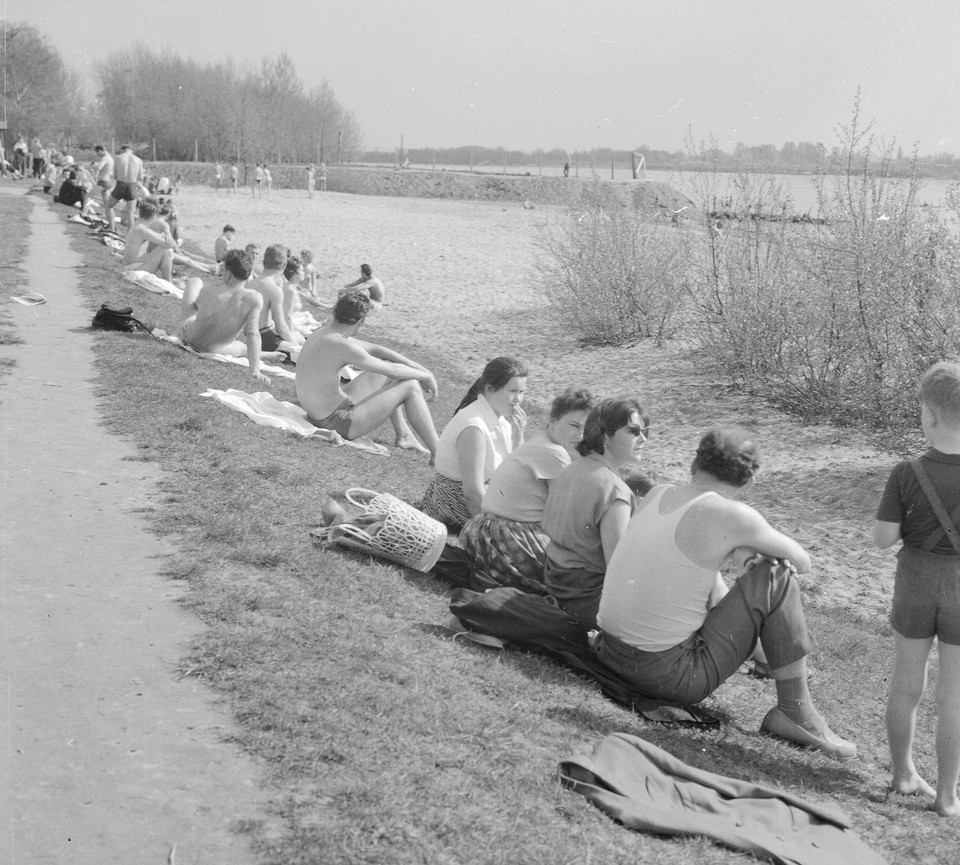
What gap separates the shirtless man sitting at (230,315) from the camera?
9844mm

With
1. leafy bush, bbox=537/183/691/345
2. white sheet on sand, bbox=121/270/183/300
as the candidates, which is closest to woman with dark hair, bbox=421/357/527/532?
white sheet on sand, bbox=121/270/183/300

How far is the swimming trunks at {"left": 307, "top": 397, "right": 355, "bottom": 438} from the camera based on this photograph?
8.19m

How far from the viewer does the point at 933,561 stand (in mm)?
3959

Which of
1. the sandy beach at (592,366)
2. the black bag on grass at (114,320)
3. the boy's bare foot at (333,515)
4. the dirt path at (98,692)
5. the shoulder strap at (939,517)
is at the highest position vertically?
the shoulder strap at (939,517)

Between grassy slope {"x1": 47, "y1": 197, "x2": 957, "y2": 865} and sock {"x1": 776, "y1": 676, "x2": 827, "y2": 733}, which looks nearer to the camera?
grassy slope {"x1": 47, "y1": 197, "x2": 957, "y2": 865}

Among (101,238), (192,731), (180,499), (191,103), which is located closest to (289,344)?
(180,499)

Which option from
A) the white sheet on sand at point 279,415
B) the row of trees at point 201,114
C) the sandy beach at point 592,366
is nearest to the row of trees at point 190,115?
the row of trees at point 201,114

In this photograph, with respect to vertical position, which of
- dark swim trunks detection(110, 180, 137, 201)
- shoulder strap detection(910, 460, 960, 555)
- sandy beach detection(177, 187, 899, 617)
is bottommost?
sandy beach detection(177, 187, 899, 617)

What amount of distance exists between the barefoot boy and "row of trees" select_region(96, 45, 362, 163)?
279ft

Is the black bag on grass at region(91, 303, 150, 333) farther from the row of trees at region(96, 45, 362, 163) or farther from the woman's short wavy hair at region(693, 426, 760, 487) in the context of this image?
the row of trees at region(96, 45, 362, 163)

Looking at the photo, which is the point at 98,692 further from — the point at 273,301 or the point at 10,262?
the point at 10,262

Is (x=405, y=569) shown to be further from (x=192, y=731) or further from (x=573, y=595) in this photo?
(x=192, y=731)

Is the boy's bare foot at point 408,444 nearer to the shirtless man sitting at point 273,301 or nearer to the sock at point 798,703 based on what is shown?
the shirtless man sitting at point 273,301

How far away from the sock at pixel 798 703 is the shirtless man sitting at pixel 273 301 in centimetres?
772
